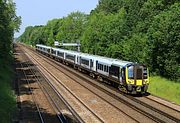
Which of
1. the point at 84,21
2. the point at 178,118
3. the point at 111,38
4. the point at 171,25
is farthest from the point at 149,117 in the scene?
the point at 84,21

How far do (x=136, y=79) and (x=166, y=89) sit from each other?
4413mm

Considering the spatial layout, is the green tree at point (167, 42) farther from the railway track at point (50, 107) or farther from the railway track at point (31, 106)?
the railway track at point (31, 106)

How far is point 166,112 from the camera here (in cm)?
2531

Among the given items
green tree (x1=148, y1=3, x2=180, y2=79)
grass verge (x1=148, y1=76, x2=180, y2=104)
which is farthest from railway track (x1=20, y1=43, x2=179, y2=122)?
green tree (x1=148, y1=3, x2=180, y2=79)

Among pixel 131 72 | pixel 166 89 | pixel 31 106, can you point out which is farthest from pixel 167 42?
pixel 31 106

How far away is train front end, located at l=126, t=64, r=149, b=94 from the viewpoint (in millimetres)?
31812

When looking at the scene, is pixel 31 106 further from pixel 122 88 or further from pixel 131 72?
pixel 122 88

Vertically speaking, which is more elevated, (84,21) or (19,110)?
(84,21)

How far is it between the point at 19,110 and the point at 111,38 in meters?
39.1

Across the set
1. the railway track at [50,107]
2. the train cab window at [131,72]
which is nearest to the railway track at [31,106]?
the railway track at [50,107]

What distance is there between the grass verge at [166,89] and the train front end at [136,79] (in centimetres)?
222

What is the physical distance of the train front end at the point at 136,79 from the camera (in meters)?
31.8

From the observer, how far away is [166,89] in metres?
34.9

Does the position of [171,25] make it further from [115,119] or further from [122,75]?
[115,119]
